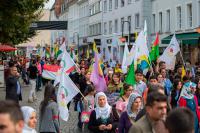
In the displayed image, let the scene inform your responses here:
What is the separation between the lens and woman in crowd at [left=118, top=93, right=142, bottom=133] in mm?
7308

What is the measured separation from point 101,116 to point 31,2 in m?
15.9

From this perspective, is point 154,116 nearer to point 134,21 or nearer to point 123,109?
point 123,109

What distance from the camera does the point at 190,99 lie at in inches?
424

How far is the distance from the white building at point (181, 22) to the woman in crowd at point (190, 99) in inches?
859

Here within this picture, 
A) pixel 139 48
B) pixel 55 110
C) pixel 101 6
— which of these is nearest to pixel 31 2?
pixel 139 48

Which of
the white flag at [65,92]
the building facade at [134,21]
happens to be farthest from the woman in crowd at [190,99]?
the building facade at [134,21]

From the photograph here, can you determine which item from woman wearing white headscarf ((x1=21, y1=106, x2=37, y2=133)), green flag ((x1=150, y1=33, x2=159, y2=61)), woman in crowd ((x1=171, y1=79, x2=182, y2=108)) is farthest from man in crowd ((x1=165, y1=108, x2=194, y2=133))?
green flag ((x1=150, y1=33, x2=159, y2=61))

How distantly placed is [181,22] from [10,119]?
3444 cm

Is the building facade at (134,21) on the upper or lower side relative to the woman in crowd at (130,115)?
upper

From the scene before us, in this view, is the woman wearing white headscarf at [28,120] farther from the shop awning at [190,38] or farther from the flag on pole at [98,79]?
the shop awning at [190,38]

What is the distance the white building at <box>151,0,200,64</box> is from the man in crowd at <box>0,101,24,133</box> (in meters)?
29.6

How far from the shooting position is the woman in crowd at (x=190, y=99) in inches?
420

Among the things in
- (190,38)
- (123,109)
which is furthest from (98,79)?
(190,38)

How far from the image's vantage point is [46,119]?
877cm
